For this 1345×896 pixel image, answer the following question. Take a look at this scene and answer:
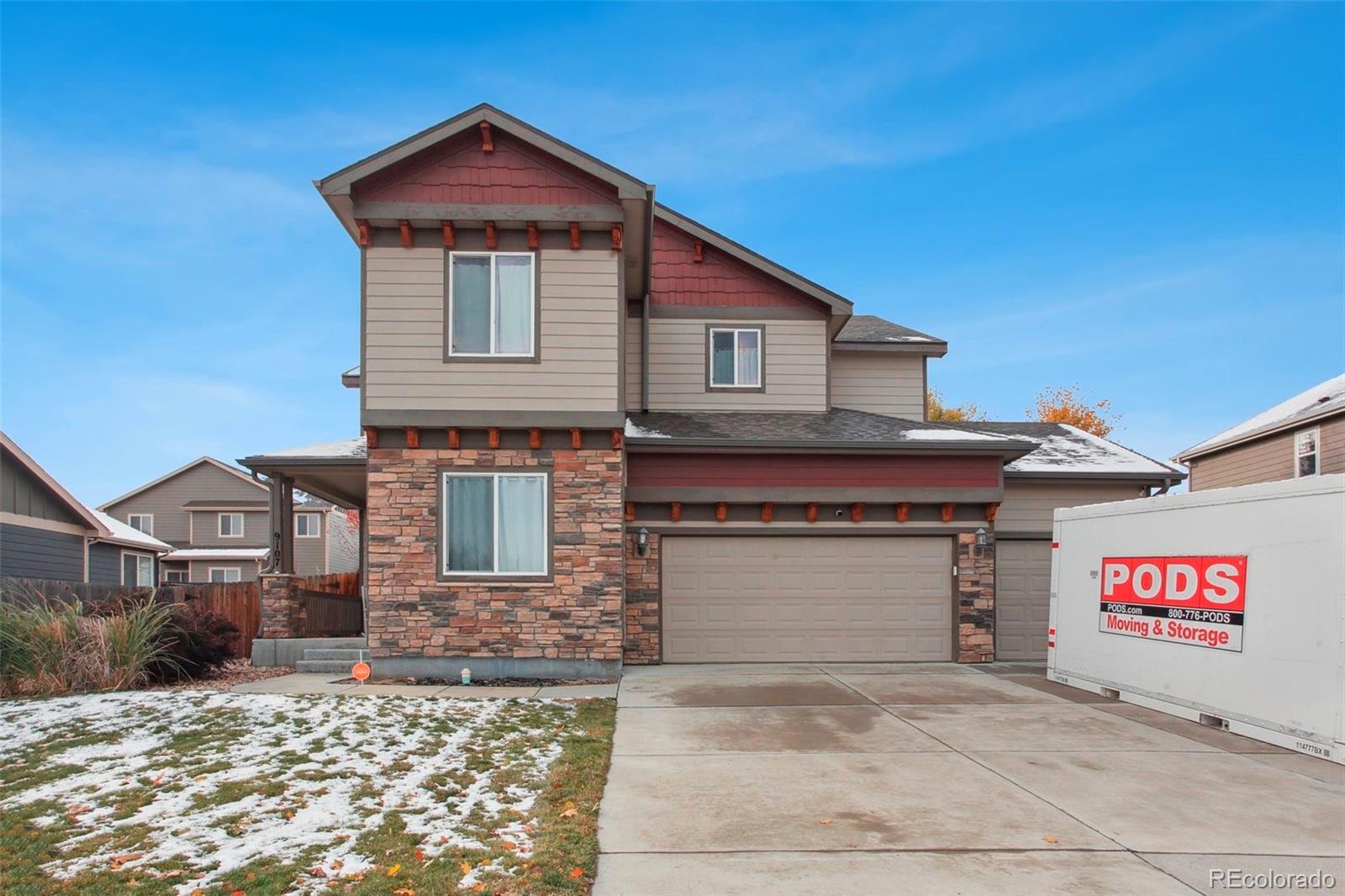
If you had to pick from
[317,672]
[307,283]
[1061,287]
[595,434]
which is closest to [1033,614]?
[595,434]

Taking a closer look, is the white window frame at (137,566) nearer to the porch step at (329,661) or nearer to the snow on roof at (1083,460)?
the porch step at (329,661)

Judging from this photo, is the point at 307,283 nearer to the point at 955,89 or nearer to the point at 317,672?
the point at 317,672

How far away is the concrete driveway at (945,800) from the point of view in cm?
483

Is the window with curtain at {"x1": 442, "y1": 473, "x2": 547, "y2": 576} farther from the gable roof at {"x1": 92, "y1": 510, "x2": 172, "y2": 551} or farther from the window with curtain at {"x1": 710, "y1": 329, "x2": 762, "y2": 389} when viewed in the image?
the gable roof at {"x1": 92, "y1": 510, "x2": 172, "y2": 551}

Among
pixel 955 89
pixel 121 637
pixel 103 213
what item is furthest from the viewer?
pixel 955 89

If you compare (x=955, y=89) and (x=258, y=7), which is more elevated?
(x=955, y=89)

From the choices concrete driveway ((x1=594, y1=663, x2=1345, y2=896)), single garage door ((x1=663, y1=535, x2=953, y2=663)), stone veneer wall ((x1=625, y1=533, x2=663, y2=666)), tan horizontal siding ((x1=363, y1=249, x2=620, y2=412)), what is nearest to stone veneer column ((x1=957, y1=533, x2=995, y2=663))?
single garage door ((x1=663, y1=535, x2=953, y2=663))

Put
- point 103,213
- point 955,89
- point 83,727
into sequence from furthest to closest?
point 955,89
point 103,213
point 83,727

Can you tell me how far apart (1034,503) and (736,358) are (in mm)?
5498

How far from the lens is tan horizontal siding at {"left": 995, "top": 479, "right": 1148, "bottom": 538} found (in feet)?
47.7

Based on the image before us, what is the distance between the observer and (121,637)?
33.9 ft

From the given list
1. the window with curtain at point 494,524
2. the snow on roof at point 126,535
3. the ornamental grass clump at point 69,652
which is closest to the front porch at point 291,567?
the window with curtain at point 494,524

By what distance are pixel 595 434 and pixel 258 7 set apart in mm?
9042

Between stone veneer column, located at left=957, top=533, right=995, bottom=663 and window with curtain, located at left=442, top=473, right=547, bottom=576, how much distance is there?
6.38 meters
